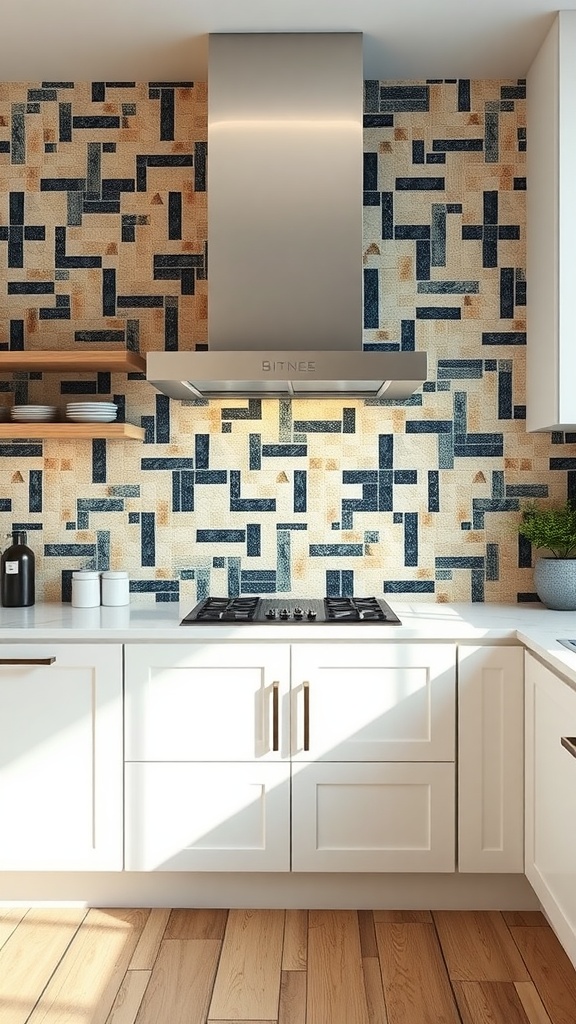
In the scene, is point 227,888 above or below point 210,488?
below

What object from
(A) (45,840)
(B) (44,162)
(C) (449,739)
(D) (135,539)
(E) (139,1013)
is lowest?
(E) (139,1013)

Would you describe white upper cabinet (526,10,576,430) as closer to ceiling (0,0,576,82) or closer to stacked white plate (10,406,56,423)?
ceiling (0,0,576,82)

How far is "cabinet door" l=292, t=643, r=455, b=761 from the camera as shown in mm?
2637

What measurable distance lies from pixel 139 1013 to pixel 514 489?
1.99 meters

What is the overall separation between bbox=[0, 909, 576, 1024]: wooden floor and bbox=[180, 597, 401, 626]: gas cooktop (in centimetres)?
88

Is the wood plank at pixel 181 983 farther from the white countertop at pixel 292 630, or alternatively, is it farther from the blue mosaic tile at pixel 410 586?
the blue mosaic tile at pixel 410 586

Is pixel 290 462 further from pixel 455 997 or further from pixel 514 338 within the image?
pixel 455 997

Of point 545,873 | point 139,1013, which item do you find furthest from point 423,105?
point 139,1013

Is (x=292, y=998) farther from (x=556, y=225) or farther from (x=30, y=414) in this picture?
(x=556, y=225)

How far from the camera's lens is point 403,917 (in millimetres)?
2691

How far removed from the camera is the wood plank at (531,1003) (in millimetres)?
2157

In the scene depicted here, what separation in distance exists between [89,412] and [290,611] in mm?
930

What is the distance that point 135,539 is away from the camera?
3.20 m

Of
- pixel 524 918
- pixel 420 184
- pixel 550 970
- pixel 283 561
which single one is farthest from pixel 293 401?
pixel 550 970
